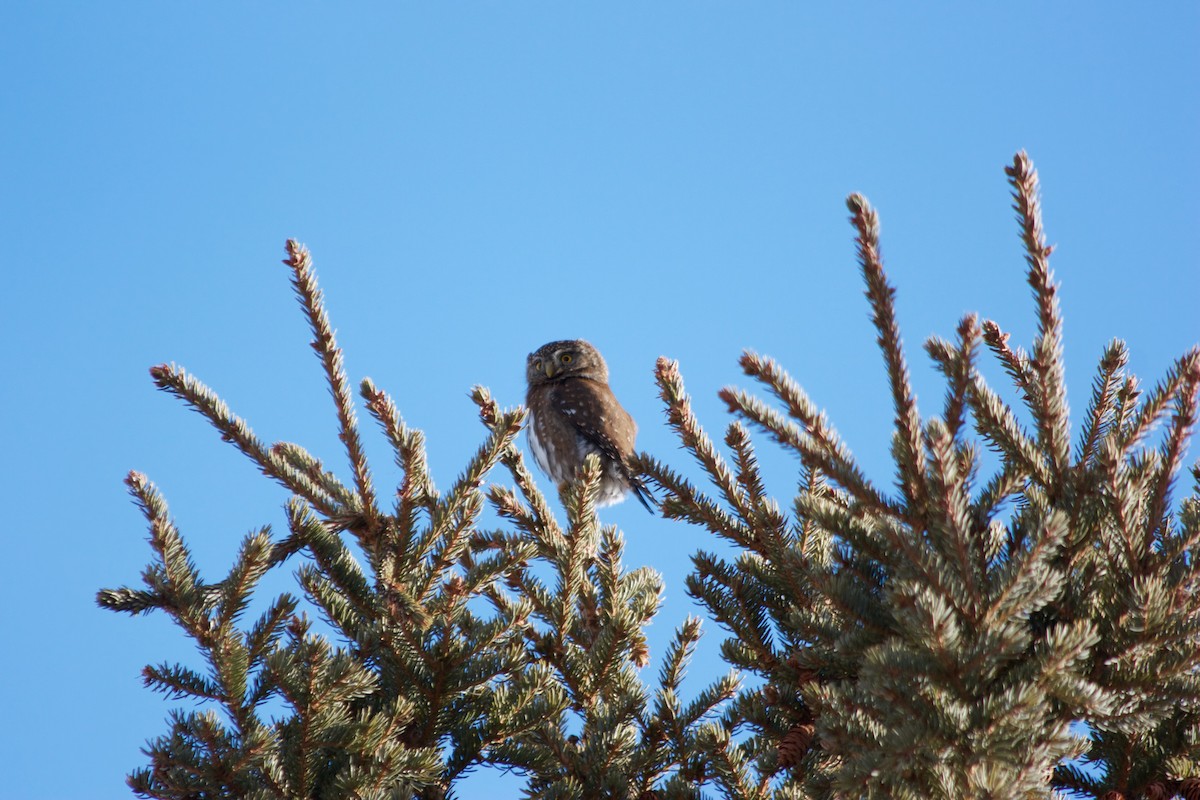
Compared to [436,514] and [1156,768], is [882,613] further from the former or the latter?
[436,514]

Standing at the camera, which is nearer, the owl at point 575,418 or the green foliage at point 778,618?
the green foliage at point 778,618

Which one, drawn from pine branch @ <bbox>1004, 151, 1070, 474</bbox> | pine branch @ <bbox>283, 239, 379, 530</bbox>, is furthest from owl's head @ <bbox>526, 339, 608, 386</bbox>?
pine branch @ <bbox>1004, 151, 1070, 474</bbox>

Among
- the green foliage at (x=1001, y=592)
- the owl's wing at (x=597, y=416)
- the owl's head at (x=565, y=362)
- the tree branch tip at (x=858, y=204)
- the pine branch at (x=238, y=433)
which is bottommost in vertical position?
the green foliage at (x=1001, y=592)

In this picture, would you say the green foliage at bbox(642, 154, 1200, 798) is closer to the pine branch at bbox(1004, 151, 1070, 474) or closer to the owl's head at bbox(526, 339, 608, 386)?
the pine branch at bbox(1004, 151, 1070, 474)

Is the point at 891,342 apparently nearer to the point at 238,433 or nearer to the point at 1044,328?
the point at 1044,328

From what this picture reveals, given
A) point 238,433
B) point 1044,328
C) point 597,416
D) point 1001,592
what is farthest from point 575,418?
point 1001,592

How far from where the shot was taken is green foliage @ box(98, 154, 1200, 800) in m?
1.53

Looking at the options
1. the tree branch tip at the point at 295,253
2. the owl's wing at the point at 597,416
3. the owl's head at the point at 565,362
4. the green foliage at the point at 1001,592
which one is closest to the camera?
the green foliage at the point at 1001,592

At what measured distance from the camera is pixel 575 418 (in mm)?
6629

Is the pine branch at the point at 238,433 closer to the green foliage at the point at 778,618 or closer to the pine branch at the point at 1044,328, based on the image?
the green foliage at the point at 778,618

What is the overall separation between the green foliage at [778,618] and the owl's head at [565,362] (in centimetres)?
443

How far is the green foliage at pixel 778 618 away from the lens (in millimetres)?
1533

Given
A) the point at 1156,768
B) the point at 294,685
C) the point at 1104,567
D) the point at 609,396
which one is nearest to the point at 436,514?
the point at 294,685

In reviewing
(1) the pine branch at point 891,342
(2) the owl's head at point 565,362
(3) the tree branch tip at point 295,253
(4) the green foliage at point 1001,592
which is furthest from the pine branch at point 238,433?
(2) the owl's head at point 565,362
